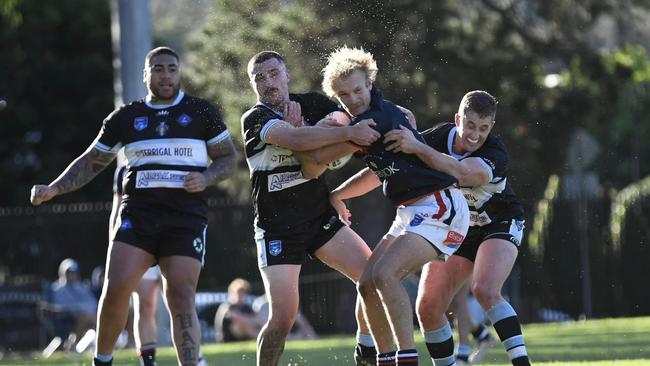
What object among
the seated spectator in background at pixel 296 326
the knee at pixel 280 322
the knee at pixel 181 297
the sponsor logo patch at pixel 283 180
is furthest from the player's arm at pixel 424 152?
the seated spectator in background at pixel 296 326

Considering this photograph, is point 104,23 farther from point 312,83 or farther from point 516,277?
point 516,277

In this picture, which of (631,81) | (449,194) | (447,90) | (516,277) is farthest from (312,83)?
(449,194)

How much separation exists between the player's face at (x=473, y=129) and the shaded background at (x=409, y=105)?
29.8ft

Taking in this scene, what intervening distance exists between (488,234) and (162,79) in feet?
8.06

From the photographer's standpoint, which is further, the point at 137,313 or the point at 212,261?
the point at 212,261

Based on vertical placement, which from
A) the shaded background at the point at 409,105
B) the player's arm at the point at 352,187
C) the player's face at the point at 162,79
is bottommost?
the player's arm at the point at 352,187

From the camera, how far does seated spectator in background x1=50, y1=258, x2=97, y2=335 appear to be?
20.4m

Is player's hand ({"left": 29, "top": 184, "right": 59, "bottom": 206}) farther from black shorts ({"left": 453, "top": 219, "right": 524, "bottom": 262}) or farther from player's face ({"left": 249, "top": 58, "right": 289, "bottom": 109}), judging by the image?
black shorts ({"left": 453, "top": 219, "right": 524, "bottom": 262})

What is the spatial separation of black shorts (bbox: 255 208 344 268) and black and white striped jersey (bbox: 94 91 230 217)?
0.71 m

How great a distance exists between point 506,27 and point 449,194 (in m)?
22.1

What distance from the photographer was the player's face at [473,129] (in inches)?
338

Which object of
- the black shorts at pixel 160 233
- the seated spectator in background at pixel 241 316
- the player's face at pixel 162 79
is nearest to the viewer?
the black shorts at pixel 160 233

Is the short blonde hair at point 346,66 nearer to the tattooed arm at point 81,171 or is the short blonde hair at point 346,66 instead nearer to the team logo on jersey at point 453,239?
the team logo on jersey at point 453,239

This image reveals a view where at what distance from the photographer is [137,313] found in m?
11.7
